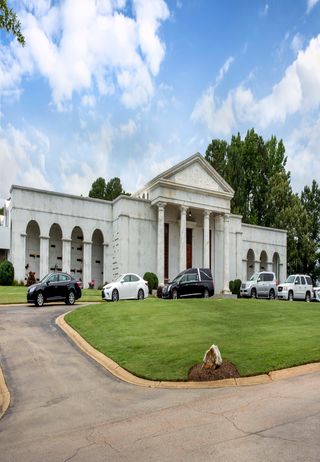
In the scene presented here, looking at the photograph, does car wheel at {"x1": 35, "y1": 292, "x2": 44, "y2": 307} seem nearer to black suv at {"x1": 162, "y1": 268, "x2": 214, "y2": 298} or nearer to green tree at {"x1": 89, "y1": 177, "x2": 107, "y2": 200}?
black suv at {"x1": 162, "y1": 268, "x2": 214, "y2": 298}

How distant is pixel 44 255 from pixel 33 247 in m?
2.90

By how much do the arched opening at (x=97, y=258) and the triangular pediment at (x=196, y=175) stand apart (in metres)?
8.96

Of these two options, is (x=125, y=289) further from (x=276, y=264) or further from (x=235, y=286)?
(x=276, y=264)

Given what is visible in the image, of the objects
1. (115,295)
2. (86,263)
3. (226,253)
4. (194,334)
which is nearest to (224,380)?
(194,334)

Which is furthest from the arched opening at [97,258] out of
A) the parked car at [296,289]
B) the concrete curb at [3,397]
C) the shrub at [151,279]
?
the concrete curb at [3,397]

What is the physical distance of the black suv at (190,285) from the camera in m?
28.4

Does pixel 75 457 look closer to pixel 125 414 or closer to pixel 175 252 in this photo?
pixel 125 414

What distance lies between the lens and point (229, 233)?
50.9 meters

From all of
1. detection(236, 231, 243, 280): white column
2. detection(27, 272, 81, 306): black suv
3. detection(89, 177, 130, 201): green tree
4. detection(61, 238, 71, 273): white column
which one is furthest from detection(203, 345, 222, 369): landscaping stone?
detection(89, 177, 130, 201): green tree

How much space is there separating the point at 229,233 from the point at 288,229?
42.1 feet

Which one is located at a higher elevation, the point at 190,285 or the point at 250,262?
the point at 250,262

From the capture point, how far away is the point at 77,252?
1806 inches

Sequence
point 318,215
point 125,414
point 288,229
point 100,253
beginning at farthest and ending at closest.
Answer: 1. point 318,215
2. point 288,229
3. point 100,253
4. point 125,414

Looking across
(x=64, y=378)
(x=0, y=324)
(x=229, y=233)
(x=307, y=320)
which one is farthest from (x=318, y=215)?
(x=64, y=378)
